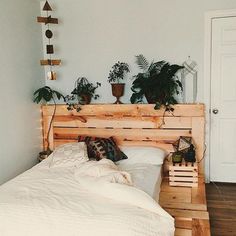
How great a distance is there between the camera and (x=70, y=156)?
2.86 meters

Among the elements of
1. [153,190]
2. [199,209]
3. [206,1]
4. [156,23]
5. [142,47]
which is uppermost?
[206,1]

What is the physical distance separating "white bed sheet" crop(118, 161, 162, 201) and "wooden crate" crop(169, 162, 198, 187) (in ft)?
0.55

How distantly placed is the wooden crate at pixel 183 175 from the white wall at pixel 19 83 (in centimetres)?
172

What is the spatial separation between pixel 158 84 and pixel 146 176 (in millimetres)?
1048

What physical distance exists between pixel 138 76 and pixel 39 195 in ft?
5.87

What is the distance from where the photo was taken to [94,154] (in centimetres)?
300

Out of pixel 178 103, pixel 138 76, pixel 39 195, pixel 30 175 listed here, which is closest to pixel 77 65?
pixel 138 76

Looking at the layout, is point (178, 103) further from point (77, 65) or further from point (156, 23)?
point (77, 65)

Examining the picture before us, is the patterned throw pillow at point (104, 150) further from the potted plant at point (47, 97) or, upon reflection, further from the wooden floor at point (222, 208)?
the wooden floor at point (222, 208)

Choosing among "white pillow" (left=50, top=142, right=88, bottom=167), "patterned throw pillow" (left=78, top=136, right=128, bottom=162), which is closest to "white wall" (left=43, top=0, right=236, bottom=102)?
"patterned throw pillow" (left=78, top=136, right=128, bottom=162)

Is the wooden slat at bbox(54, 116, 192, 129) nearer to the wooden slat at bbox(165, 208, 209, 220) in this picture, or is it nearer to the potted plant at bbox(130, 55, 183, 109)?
the potted plant at bbox(130, 55, 183, 109)

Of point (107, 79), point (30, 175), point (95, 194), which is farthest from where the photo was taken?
point (107, 79)

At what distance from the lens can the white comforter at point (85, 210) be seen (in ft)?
5.43

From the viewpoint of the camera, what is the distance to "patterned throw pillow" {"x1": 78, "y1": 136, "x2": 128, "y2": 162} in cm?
297
